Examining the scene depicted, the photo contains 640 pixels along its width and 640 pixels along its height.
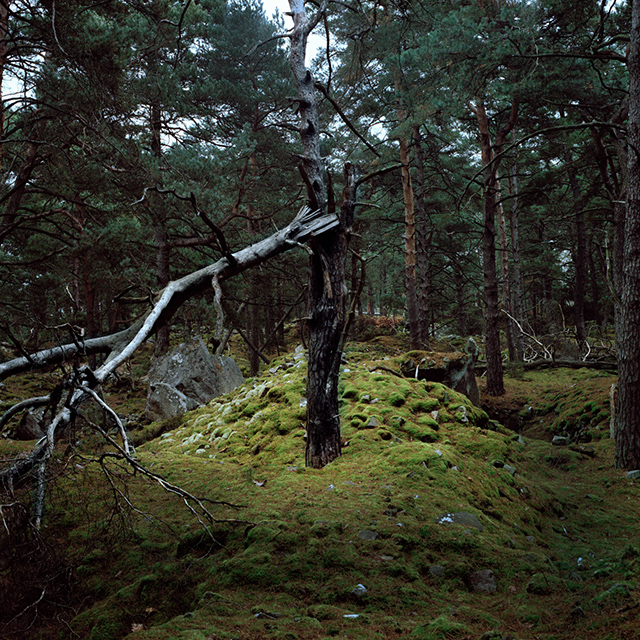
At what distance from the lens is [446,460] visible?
5.18 m

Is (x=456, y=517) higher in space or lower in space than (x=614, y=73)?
lower

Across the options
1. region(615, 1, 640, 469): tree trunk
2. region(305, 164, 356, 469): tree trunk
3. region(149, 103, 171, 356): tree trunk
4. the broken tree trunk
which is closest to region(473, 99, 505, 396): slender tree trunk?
region(615, 1, 640, 469): tree trunk

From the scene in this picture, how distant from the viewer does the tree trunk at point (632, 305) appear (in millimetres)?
6141

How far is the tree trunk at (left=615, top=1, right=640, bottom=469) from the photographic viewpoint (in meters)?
6.14

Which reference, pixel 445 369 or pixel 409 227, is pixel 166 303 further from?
pixel 409 227

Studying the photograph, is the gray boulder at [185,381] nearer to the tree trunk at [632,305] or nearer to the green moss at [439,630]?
the tree trunk at [632,305]

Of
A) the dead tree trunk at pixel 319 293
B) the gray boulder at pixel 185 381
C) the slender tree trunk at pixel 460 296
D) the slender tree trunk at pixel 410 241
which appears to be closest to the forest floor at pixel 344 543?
the dead tree trunk at pixel 319 293

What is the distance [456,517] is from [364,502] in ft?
2.89

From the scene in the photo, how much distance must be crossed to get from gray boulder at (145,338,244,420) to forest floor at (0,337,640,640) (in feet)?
14.6

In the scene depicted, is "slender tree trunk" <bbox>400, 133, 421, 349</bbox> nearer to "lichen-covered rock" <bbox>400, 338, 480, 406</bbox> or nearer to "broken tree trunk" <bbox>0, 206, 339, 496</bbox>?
"lichen-covered rock" <bbox>400, 338, 480, 406</bbox>

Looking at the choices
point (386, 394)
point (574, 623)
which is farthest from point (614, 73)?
point (574, 623)

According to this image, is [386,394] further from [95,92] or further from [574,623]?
[95,92]

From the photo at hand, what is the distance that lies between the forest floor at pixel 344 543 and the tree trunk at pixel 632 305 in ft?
1.78

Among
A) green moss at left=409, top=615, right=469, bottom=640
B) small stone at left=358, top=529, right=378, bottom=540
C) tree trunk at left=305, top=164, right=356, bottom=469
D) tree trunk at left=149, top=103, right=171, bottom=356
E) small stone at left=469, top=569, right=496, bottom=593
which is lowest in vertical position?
small stone at left=469, top=569, right=496, bottom=593
